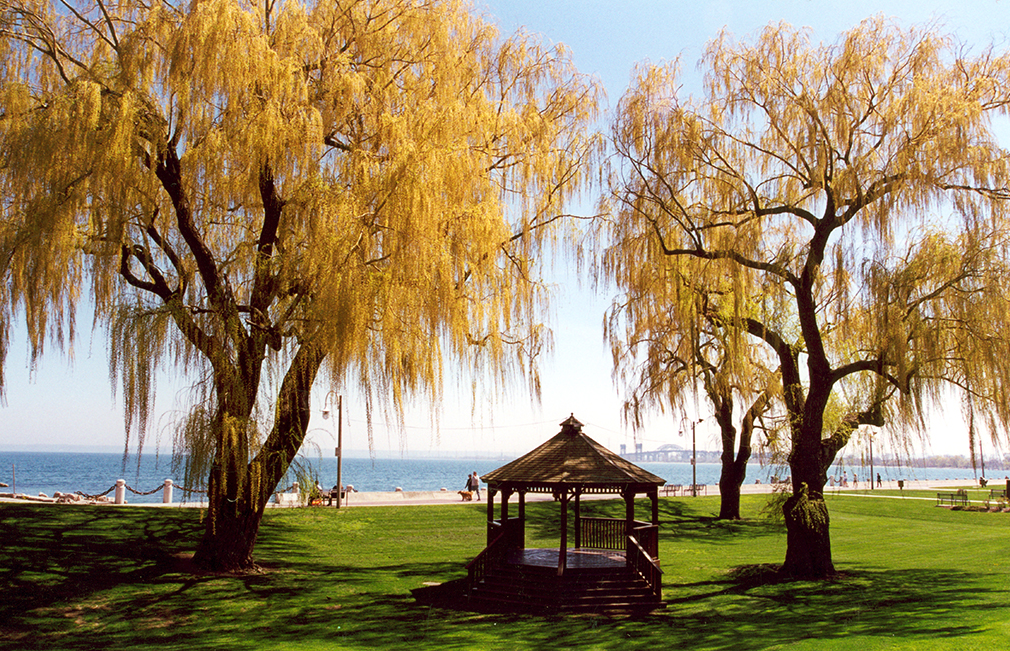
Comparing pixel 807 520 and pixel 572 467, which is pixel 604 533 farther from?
pixel 807 520

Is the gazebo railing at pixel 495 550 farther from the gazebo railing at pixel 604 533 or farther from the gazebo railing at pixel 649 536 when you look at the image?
the gazebo railing at pixel 649 536

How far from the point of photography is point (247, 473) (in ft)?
43.7

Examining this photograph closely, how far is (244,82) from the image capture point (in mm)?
12109

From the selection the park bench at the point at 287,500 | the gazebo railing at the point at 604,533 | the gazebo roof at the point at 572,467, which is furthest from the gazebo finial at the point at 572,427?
the park bench at the point at 287,500

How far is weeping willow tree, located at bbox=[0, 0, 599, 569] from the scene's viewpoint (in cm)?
1148

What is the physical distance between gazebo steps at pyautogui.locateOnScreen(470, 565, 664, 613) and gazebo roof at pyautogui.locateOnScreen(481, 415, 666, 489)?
171 cm

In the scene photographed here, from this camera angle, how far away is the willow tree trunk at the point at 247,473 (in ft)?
39.7

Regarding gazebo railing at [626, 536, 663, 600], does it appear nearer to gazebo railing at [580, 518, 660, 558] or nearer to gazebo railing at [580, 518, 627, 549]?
gazebo railing at [580, 518, 660, 558]

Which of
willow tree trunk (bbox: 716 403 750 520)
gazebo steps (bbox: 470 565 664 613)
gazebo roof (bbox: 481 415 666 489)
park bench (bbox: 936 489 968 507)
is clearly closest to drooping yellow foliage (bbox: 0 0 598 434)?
gazebo roof (bbox: 481 415 666 489)

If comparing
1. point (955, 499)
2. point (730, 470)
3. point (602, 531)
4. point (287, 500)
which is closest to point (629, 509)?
point (602, 531)

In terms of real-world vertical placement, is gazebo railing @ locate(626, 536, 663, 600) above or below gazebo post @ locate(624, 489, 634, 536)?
below

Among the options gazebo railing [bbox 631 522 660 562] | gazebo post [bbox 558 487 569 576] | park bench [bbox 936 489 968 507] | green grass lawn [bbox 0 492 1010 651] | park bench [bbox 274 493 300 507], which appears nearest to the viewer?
green grass lawn [bbox 0 492 1010 651]

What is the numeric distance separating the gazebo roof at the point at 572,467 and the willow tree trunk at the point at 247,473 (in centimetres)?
392

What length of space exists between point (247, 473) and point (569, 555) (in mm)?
7047
